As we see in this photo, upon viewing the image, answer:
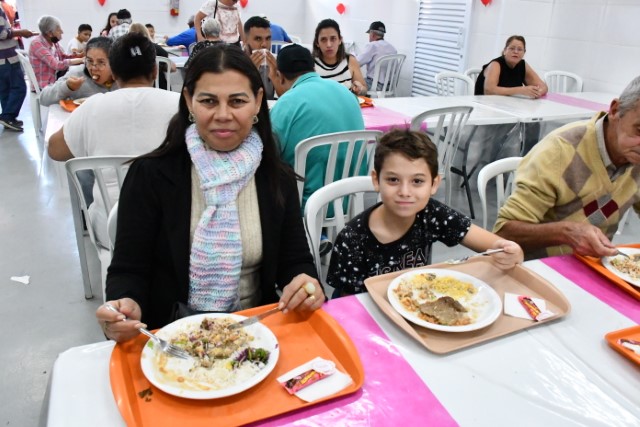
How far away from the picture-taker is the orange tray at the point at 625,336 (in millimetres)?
986

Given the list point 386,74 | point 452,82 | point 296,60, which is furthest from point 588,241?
point 386,74

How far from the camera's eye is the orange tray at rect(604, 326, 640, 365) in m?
0.99

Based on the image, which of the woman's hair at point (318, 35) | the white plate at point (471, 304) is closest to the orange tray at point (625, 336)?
the white plate at point (471, 304)

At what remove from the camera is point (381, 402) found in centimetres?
87

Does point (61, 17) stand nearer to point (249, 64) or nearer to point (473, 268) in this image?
point (249, 64)

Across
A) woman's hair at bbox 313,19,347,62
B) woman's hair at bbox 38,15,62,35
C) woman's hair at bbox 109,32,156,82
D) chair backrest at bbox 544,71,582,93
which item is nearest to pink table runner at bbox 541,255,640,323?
woman's hair at bbox 109,32,156,82

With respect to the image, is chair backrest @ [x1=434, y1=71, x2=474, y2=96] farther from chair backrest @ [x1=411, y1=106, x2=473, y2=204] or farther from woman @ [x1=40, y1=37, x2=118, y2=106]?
woman @ [x1=40, y1=37, x2=118, y2=106]

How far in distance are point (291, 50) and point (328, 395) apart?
207 cm

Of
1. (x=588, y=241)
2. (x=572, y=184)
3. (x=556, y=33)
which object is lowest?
(x=588, y=241)

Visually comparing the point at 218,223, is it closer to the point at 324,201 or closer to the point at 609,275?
the point at 324,201

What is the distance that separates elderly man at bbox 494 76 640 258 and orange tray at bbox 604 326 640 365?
403 mm

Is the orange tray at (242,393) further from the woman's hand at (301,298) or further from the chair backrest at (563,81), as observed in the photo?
the chair backrest at (563,81)

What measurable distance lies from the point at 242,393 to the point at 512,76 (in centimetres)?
413

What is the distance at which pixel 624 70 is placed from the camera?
4.27 metres
